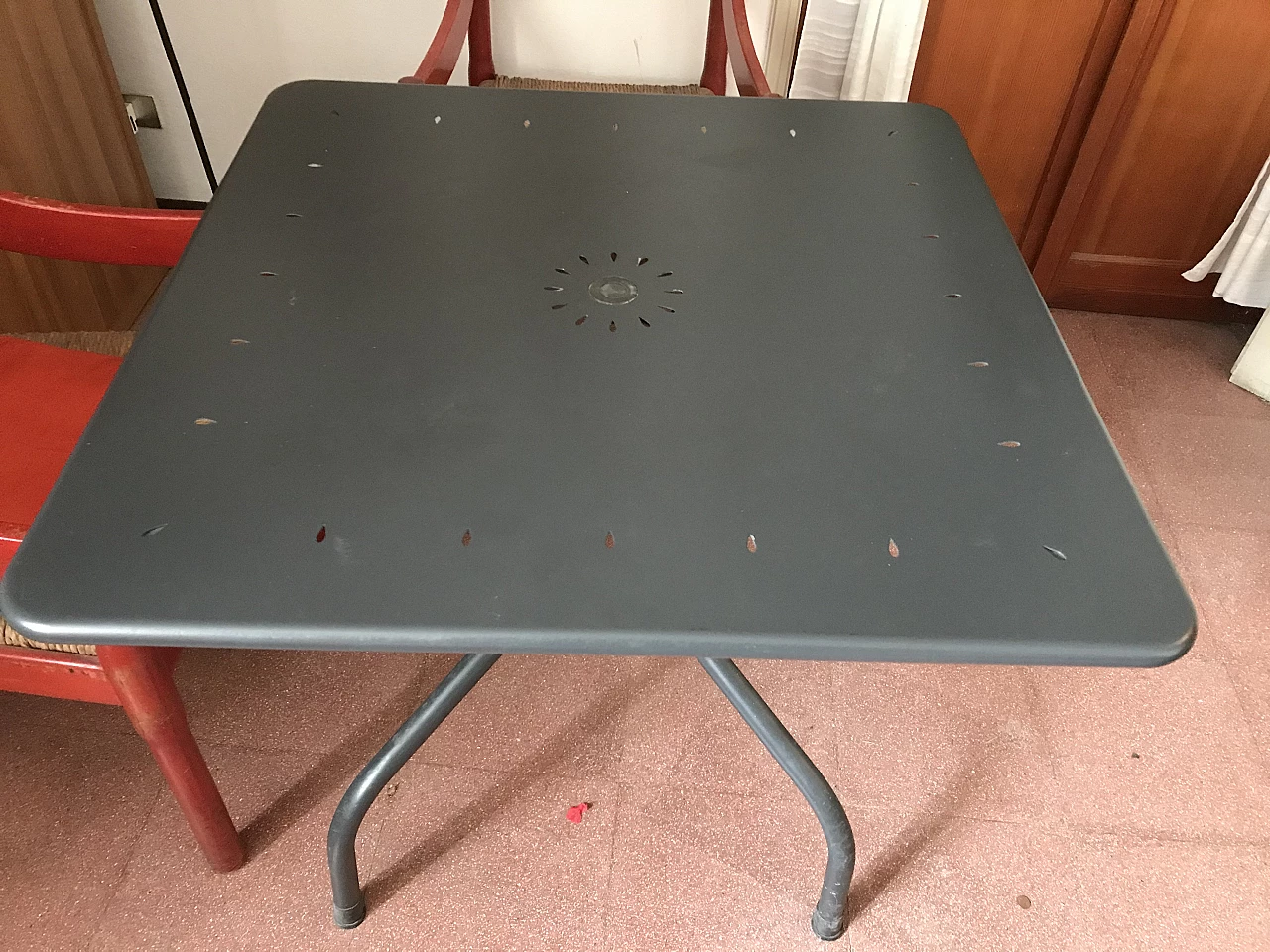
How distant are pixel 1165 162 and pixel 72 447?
6.89ft

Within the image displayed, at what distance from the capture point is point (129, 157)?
6.48 ft

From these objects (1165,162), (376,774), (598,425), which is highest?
(598,425)

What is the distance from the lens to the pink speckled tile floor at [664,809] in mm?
1232

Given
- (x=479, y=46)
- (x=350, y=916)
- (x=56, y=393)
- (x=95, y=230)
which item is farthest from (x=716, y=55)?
(x=350, y=916)

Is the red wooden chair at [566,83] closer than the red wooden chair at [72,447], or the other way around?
→ the red wooden chair at [72,447]

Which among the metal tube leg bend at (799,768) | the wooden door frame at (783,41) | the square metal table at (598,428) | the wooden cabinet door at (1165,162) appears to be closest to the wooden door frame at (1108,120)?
the wooden cabinet door at (1165,162)

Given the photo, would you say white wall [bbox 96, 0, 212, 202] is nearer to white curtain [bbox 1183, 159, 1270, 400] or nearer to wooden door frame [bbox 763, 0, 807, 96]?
wooden door frame [bbox 763, 0, 807, 96]

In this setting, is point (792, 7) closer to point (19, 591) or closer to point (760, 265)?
point (760, 265)

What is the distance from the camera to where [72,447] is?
1114 millimetres

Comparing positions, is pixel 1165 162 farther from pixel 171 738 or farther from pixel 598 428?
pixel 171 738

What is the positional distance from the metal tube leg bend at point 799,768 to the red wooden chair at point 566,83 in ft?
Result: 2.95

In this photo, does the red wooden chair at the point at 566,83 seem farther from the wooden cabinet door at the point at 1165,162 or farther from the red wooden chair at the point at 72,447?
the wooden cabinet door at the point at 1165,162

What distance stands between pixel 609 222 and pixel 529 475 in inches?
16.4

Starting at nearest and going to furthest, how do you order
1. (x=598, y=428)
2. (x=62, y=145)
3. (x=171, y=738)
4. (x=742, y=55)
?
(x=598, y=428) → (x=171, y=738) → (x=742, y=55) → (x=62, y=145)
